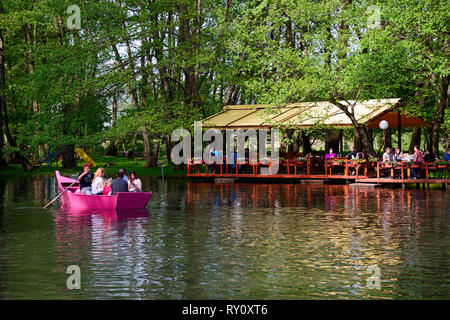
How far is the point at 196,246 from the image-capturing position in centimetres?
1431

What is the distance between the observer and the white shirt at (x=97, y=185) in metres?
23.0

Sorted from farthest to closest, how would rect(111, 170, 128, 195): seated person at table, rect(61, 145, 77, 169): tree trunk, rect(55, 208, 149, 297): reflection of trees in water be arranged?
rect(61, 145, 77, 169): tree trunk < rect(111, 170, 128, 195): seated person at table < rect(55, 208, 149, 297): reflection of trees in water

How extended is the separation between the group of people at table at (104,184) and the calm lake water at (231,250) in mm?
943

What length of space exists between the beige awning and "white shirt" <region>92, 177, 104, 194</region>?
1613cm

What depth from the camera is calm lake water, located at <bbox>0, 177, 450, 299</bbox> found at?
33.1 feet

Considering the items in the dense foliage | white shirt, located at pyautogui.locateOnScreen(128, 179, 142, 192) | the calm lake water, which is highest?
the dense foliage

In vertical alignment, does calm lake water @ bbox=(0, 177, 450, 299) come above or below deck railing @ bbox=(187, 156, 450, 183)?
below

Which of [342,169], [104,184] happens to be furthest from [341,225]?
[342,169]

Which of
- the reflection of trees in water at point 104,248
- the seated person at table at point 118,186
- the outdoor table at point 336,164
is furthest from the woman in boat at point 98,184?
the outdoor table at point 336,164

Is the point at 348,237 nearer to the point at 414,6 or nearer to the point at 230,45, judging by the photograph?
the point at 414,6

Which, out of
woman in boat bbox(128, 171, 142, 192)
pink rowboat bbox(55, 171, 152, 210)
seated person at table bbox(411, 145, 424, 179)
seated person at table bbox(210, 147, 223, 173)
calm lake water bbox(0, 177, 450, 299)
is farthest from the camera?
seated person at table bbox(210, 147, 223, 173)

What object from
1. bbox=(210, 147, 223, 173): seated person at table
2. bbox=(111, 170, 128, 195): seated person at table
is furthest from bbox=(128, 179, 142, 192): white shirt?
bbox=(210, 147, 223, 173): seated person at table

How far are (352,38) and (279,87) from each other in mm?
4452

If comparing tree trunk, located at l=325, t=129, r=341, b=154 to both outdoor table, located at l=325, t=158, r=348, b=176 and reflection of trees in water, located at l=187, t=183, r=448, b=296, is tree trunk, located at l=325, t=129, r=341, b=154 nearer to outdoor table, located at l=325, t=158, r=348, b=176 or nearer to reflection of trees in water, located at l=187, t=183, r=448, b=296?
outdoor table, located at l=325, t=158, r=348, b=176
